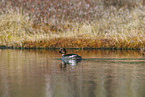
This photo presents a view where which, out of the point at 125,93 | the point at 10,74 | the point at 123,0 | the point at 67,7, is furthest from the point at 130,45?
the point at 123,0

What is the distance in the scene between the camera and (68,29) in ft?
178

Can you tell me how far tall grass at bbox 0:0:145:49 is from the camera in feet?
139

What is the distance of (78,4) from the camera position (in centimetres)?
7456

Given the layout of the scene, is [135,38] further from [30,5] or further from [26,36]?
[30,5]

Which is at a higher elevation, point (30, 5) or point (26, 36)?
point (30, 5)

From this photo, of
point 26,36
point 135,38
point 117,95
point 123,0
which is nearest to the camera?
point 117,95

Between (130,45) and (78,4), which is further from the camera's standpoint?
(78,4)

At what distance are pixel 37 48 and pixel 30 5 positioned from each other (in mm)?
32512

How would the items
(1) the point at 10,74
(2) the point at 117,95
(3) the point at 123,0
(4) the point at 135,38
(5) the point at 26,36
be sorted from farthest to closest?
(3) the point at 123,0
(5) the point at 26,36
(4) the point at 135,38
(1) the point at 10,74
(2) the point at 117,95

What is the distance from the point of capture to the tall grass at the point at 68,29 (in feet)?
139

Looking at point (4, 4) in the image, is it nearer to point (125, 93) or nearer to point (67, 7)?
point (67, 7)

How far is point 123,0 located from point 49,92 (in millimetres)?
69364

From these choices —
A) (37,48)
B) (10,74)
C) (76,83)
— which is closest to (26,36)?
(37,48)

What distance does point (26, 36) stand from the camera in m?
45.1
